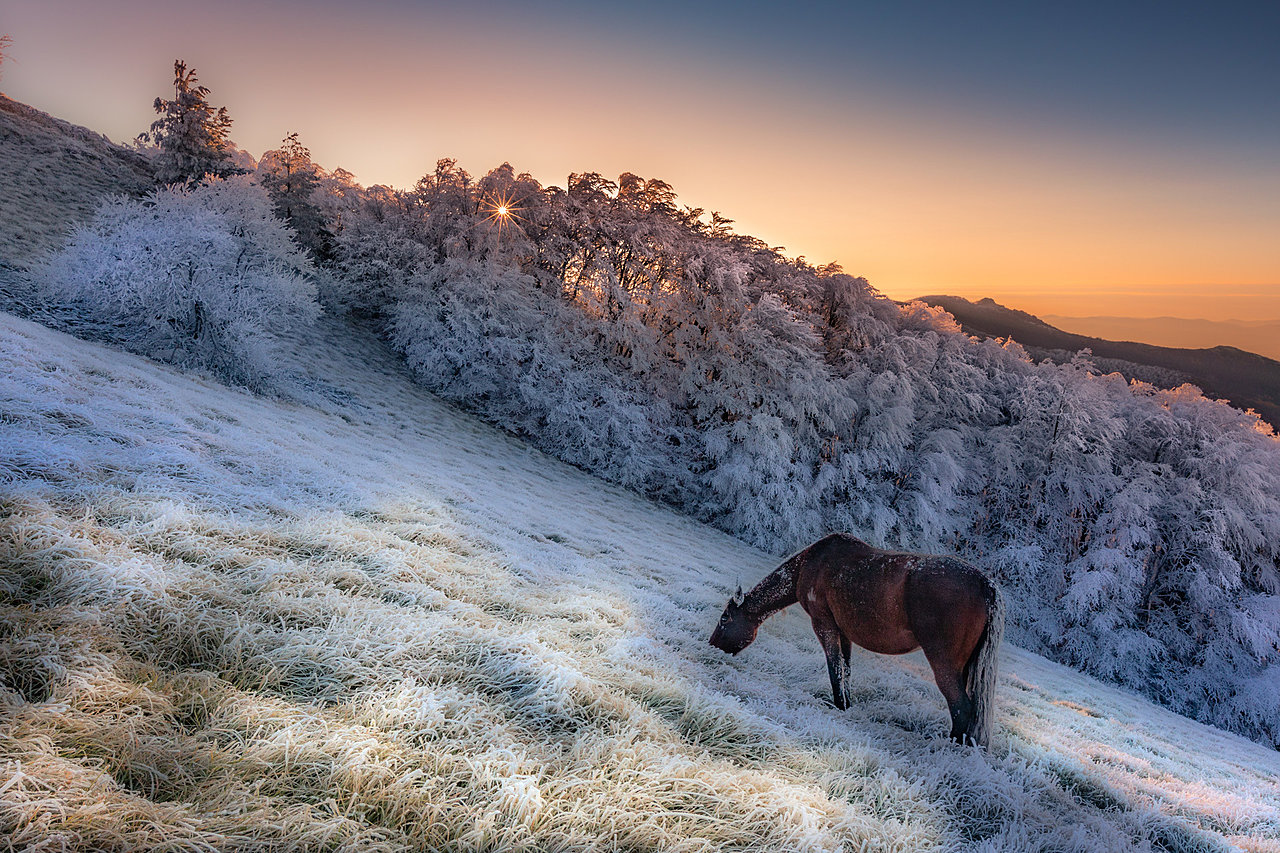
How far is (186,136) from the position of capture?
25547mm

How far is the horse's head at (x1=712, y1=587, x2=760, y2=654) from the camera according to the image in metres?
5.66

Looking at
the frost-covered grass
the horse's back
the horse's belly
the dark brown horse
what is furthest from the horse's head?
the horse's back

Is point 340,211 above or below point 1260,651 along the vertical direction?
above

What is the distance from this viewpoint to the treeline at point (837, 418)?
17422 mm

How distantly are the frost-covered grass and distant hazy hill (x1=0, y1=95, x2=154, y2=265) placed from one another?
1779cm

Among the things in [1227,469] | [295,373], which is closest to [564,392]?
[295,373]

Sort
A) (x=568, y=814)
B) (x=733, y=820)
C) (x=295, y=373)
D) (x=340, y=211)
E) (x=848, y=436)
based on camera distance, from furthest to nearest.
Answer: (x=340, y=211)
(x=848, y=436)
(x=295, y=373)
(x=733, y=820)
(x=568, y=814)

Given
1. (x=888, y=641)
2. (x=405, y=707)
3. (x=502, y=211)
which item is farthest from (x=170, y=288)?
(x=888, y=641)

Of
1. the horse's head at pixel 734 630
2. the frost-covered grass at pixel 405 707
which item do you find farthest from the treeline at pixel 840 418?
the horse's head at pixel 734 630

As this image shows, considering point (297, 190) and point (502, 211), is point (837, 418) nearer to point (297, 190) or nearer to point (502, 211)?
point (502, 211)

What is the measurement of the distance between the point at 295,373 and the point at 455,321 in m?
6.09

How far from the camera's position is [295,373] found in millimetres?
16953

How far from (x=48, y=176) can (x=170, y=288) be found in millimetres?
19793

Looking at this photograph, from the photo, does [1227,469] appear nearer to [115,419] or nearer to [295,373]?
[115,419]
